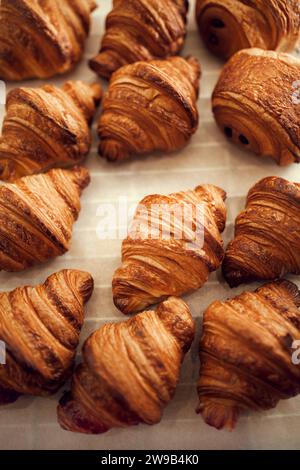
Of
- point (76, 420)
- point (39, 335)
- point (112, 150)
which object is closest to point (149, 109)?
point (112, 150)

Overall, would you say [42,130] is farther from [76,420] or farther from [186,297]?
[76,420]

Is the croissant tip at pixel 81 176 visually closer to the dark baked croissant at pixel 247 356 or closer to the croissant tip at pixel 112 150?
the croissant tip at pixel 112 150

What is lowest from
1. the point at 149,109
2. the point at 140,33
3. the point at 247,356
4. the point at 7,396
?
the point at 7,396

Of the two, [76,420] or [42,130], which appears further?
[42,130]

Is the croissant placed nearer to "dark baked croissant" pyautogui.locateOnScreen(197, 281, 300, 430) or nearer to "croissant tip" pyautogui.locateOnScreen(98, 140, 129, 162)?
"croissant tip" pyautogui.locateOnScreen(98, 140, 129, 162)

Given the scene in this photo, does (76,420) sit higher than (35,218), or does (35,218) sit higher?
(35,218)

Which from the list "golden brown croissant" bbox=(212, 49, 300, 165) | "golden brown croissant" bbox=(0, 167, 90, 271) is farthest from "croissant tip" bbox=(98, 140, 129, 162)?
"golden brown croissant" bbox=(212, 49, 300, 165)
